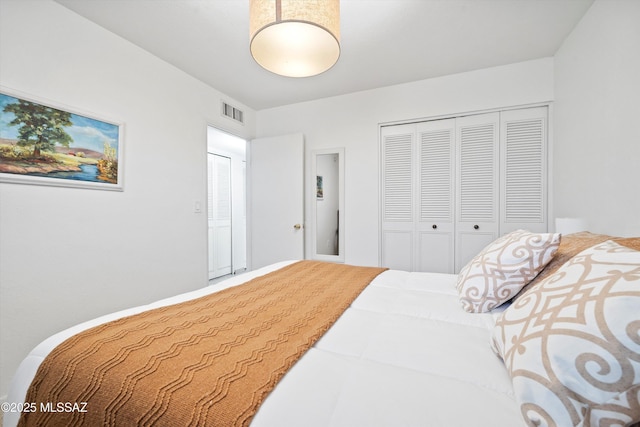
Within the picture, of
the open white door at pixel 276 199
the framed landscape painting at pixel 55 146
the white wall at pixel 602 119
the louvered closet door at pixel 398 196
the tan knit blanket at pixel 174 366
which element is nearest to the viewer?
the tan knit blanket at pixel 174 366

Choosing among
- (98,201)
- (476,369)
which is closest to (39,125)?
(98,201)

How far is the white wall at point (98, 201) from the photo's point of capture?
1.66 m

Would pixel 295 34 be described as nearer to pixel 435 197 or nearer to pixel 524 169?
pixel 435 197

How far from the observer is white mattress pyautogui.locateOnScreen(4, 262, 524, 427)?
0.58m

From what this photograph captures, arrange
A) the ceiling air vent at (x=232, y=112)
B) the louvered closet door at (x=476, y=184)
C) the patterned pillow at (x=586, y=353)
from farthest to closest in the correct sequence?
the ceiling air vent at (x=232, y=112) → the louvered closet door at (x=476, y=184) → the patterned pillow at (x=586, y=353)

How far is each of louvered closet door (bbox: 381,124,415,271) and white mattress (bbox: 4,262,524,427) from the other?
1928mm

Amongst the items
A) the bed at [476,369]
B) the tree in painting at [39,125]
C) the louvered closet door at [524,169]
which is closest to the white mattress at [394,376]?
the bed at [476,369]

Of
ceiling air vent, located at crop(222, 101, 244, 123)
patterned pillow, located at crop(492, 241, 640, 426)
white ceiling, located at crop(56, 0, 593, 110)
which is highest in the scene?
white ceiling, located at crop(56, 0, 593, 110)

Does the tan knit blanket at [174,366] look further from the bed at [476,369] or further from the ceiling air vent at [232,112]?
the ceiling air vent at [232,112]

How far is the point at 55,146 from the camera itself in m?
1.83

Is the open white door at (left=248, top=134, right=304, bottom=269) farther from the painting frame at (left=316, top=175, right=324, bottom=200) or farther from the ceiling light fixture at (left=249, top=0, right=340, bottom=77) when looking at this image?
the ceiling light fixture at (left=249, top=0, right=340, bottom=77)

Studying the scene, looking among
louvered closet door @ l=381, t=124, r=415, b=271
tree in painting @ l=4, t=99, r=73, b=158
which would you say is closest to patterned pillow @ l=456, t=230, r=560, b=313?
louvered closet door @ l=381, t=124, r=415, b=271

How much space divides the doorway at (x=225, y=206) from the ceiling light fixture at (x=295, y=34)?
2.65m

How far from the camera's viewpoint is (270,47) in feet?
4.99
